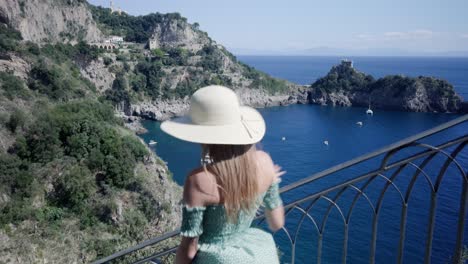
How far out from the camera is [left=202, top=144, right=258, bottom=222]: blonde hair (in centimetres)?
148

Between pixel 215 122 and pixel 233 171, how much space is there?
209 mm

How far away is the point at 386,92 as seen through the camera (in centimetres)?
5844

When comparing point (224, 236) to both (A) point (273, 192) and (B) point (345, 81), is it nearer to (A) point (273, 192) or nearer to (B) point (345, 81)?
(A) point (273, 192)

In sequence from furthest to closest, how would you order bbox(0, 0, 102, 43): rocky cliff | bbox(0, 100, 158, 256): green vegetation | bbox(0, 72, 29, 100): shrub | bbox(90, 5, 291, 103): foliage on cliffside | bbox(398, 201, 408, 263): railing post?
bbox(90, 5, 291, 103): foliage on cliffside < bbox(0, 0, 102, 43): rocky cliff < bbox(0, 72, 29, 100): shrub < bbox(0, 100, 158, 256): green vegetation < bbox(398, 201, 408, 263): railing post

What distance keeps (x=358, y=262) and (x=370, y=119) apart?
122 feet

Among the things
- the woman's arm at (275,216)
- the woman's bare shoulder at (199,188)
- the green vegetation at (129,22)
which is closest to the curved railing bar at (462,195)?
the woman's arm at (275,216)

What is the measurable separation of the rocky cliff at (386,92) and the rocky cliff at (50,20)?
37.5 m

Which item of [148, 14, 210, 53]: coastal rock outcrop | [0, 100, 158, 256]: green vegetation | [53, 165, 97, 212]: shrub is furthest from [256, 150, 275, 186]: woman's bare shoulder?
[148, 14, 210, 53]: coastal rock outcrop

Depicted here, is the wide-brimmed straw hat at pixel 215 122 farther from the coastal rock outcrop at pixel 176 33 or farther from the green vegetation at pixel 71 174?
the coastal rock outcrop at pixel 176 33

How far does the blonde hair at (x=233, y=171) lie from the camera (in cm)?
148

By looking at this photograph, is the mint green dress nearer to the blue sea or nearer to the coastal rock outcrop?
the blue sea

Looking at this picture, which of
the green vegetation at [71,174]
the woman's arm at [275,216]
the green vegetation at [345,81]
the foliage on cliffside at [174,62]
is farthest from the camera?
the green vegetation at [345,81]

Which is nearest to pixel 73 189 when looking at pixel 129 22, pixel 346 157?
pixel 346 157

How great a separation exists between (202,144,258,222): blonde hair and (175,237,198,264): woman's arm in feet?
0.62
